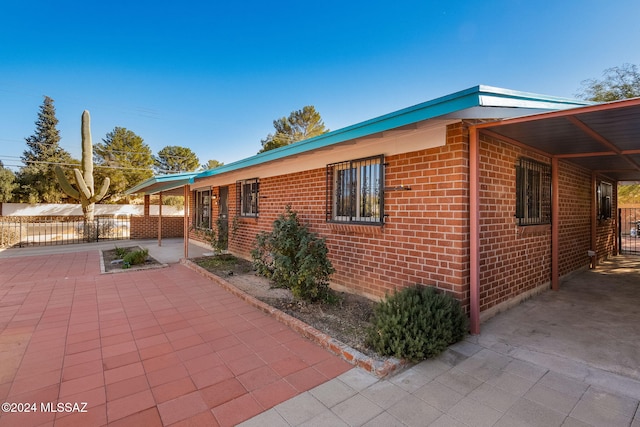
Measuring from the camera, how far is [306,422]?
1998 millimetres

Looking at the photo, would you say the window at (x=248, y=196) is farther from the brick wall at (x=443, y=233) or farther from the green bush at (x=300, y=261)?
the green bush at (x=300, y=261)

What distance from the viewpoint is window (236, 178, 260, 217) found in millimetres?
7762

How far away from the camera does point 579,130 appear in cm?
342

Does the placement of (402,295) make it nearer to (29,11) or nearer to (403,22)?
(403,22)

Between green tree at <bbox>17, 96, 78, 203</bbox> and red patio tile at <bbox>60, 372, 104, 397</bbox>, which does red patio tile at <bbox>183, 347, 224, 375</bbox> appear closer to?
red patio tile at <bbox>60, 372, 104, 397</bbox>

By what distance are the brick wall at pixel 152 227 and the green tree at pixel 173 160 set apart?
2433cm

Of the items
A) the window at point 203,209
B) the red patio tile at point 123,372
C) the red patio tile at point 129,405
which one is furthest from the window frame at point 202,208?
the red patio tile at point 129,405

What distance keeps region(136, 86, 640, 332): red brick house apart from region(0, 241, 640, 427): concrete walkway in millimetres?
775

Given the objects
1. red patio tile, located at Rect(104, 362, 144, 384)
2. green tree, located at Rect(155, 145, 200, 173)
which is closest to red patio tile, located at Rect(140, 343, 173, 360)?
red patio tile, located at Rect(104, 362, 144, 384)

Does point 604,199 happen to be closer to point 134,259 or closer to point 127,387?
point 127,387

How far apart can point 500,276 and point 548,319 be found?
737 millimetres

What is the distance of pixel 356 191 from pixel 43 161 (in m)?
36.7

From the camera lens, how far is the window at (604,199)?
7777mm

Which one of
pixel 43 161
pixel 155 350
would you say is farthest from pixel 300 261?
pixel 43 161
